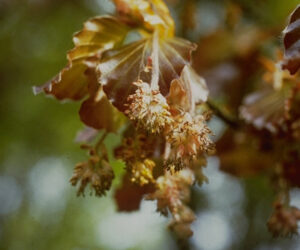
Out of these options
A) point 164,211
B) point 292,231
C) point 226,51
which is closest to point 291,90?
point 292,231

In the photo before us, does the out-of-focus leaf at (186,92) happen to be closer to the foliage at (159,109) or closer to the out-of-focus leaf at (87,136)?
the foliage at (159,109)

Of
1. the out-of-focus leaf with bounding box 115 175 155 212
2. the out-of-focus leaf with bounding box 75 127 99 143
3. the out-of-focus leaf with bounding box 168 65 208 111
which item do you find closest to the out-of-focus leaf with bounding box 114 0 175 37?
the out-of-focus leaf with bounding box 168 65 208 111

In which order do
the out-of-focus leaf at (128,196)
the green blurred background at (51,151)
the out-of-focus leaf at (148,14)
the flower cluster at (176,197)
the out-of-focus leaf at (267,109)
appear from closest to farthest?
the flower cluster at (176,197)
the out-of-focus leaf at (148,14)
the out-of-focus leaf at (267,109)
the out-of-focus leaf at (128,196)
the green blurred background at (51,151)

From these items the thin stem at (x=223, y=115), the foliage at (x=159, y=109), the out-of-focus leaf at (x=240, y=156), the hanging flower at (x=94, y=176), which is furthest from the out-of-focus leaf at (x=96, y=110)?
the out-of-focus leaf at (x=240, y=156)

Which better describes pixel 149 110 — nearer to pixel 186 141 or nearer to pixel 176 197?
pixel 186 141

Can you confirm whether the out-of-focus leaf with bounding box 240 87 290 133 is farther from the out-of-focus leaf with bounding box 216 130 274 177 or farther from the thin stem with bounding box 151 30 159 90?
the thin stem with bounding box 151 30 159 90

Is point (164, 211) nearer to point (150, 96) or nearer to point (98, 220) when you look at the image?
point (150, 96)

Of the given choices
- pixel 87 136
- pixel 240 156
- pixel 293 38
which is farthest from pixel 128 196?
pixel 293 38
